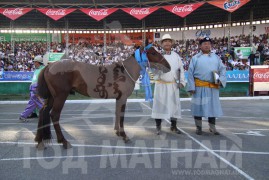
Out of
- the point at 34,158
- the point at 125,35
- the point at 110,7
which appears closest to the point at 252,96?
the point at 34,158

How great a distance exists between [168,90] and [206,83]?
844mm

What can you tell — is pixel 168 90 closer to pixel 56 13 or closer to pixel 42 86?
pixel 42 86

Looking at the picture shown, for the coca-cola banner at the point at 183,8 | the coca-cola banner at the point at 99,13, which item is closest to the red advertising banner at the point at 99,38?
the coca-cola banner at the point at 99,13

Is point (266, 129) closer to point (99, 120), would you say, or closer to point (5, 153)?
point (99, 120)

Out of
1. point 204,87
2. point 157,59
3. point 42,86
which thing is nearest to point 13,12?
point 42,86

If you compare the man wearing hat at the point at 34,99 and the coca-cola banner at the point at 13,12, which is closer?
the man wearing hat at the point at 34,99

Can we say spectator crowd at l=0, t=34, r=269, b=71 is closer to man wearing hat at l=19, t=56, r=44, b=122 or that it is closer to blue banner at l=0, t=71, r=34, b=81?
blue banner at l=0, t=71, r=34, b=81

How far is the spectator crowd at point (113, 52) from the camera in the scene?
2131 cm

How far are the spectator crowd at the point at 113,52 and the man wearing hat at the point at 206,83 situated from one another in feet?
42.5

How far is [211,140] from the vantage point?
5.79 m

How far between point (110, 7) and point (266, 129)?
72.1 ft

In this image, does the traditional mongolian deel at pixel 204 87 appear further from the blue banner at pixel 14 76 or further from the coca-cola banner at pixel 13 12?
the coca-cola banner at pixel 13 12

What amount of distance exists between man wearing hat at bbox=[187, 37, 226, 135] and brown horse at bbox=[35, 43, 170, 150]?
0.78 m

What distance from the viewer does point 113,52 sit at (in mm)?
26891
